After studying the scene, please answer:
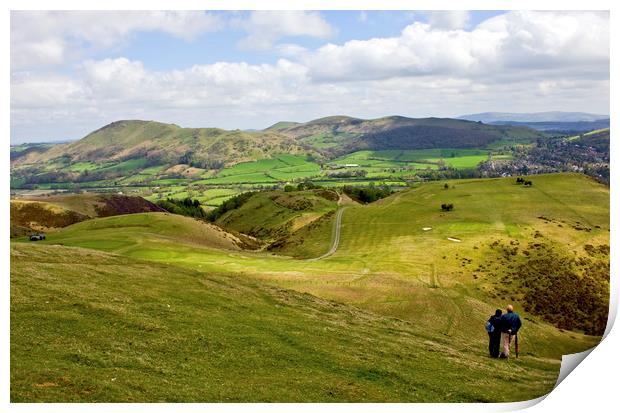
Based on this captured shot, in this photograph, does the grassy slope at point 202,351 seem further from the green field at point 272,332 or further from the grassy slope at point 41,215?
the grassy slope at point 41,215

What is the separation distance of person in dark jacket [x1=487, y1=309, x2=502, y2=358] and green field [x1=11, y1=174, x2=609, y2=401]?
1.09 meters

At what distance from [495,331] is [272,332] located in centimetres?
1771

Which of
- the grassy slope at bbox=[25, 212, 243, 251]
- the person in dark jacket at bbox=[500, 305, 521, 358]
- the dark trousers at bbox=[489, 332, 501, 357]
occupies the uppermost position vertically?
the grassy slope at bbox=[25, 212, 243, 251]

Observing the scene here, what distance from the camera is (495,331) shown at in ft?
123

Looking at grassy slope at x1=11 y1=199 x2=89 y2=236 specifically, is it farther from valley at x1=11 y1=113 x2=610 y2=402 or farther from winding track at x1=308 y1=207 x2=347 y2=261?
winding track at x1=308 y1=207 x2=347 y2=261

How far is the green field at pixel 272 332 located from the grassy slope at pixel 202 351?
12 centimetres

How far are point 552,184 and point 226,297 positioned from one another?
131 metres

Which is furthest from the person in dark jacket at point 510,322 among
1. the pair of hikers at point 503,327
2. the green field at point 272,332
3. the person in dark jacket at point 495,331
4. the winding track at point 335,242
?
the winding track at point 335,242

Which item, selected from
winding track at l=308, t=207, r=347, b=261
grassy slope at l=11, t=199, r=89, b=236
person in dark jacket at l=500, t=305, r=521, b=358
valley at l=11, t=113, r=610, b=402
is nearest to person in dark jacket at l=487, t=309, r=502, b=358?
person in dark jacket at l=500, t=305, r=521, b=358

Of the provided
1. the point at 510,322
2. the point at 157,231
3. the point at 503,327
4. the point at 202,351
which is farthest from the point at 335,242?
A: the point at 202,351

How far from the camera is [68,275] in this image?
4150cm

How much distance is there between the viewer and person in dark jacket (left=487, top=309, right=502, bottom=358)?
1437 inches

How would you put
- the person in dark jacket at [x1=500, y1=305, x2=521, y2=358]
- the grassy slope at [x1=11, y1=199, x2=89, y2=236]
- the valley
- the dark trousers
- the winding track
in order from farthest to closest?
the grassy slope at [x1=11, y1=199, x2=89, y2=236] < the winding track < the dark trousers < the person in dark jacket at [x1=500, y1=305, x2=521, y2=358] < the valley
